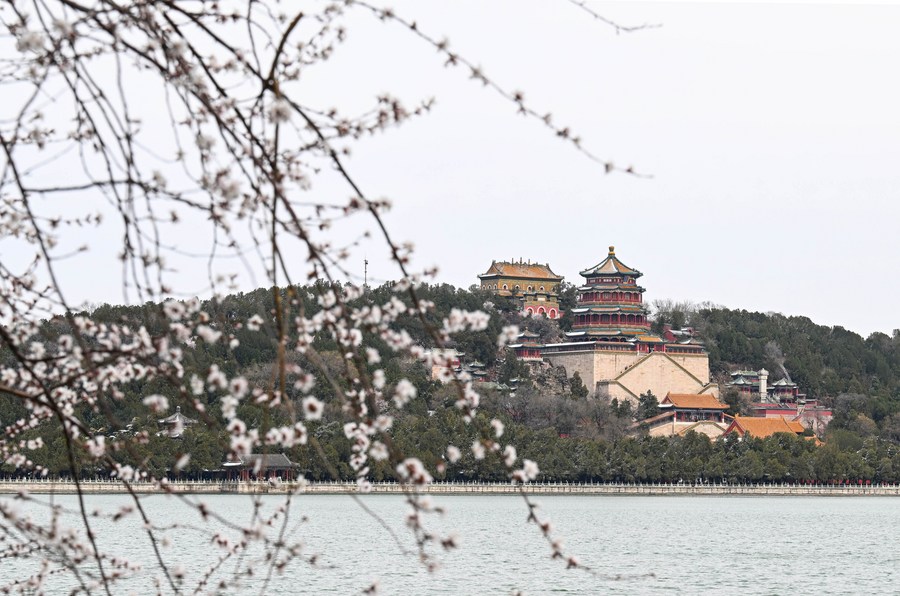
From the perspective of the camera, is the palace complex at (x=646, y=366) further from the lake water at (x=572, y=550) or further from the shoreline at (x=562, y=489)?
the lake water at (x=572, y=550)

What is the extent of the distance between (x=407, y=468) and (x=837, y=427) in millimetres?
94580

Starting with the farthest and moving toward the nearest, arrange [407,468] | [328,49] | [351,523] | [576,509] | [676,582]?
[576,509] < [351,523] < [676,582] < [328,49] < [407,468]

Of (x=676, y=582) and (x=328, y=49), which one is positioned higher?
(x=328, y=49)

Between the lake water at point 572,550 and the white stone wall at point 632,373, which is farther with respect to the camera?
the white stone wall at point 632,373

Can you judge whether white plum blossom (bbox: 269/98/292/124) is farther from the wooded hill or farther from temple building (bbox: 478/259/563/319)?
temple building (bbox: 478/259/563/319)

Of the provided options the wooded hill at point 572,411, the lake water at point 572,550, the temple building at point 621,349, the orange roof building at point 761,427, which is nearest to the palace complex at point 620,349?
the temple building at point 621,349

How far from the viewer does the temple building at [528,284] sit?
114625 millimetres

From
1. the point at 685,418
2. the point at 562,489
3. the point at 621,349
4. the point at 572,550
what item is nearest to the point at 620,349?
the point at 621,349

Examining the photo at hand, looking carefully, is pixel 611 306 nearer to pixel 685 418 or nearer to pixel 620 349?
pixel 620 349

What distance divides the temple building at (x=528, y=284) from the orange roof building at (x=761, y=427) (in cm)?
2573

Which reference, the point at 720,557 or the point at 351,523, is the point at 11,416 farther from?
the point at 720,557

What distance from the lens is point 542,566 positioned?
38219mm

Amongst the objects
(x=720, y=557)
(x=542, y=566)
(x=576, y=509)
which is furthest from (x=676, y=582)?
(x=576, y=509)

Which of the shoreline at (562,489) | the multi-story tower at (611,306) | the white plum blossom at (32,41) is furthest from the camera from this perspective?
the multi-story tower at (611,306)
